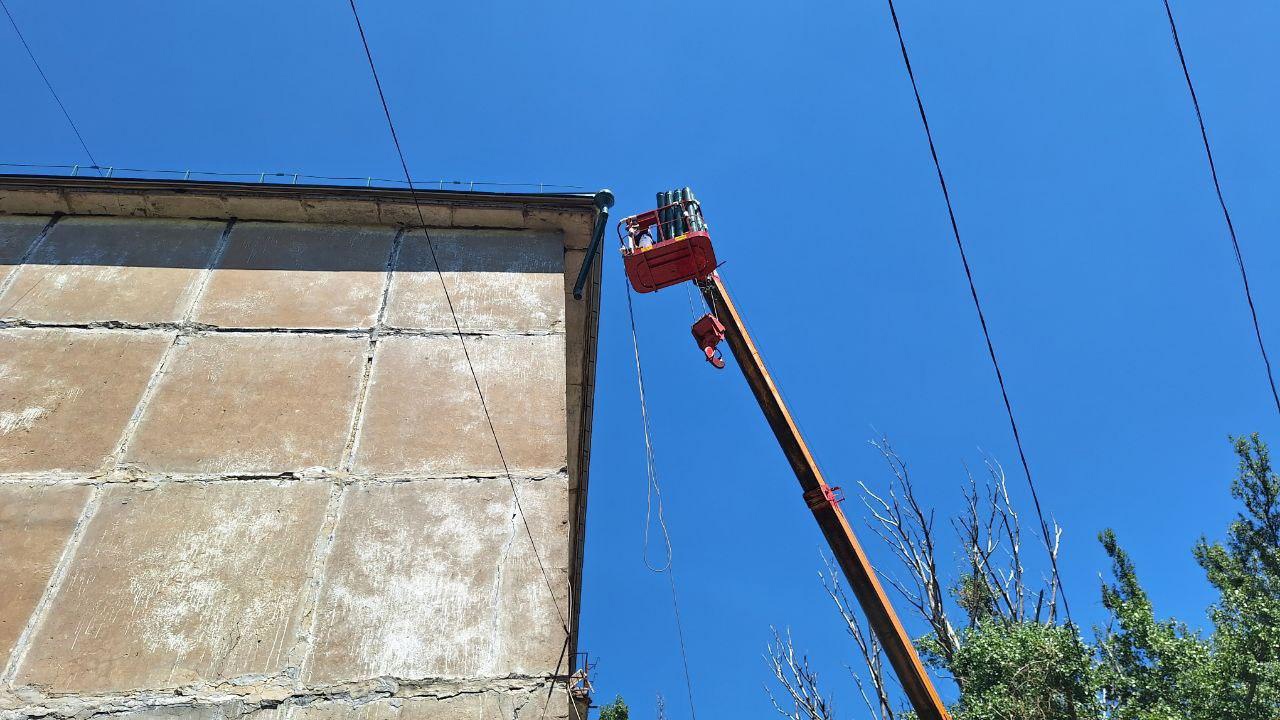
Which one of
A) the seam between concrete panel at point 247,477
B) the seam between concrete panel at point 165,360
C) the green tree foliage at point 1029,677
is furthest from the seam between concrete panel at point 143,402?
the green tree foliage at point 1029,677

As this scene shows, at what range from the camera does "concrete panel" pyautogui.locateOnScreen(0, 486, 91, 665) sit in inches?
187

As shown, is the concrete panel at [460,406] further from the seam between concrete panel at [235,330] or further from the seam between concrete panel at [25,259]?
the seam between concrete panel at [25,259]

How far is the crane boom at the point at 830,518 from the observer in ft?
31.4

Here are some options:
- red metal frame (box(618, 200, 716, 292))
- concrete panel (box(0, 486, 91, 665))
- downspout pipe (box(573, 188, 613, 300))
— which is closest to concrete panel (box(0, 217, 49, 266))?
concrete panel (box(0, 486, 91, 665))

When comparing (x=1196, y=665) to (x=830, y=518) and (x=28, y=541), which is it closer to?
(x=830, y=518)

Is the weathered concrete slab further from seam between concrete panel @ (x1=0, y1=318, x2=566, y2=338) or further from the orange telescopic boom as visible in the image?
the orange telescopic boom

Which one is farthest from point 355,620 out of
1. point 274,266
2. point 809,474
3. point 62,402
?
point 809,474

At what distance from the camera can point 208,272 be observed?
6.80 m

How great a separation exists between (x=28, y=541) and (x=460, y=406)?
2868mm

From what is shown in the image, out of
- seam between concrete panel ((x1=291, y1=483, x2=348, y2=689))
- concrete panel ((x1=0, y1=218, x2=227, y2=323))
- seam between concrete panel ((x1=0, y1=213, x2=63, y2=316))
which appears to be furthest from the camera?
seam between concrete panel ((x1=0, y1=213, x2=63, y2=316))

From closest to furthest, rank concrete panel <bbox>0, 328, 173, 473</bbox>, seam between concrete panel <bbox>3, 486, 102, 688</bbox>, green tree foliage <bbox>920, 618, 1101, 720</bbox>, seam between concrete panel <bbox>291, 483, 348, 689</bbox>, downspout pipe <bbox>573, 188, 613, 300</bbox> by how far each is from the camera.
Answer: seam between concrete panel <bbox>3, 486, 102, 688</bbox>
seam between concrete panel <bbox>291, 483, 348, 689</bbox>
concrete panel <bbox>0, 328, 173, 473</bbox>
downspout pipe <bbox>573, 188, 613, 300</bbox>
green tree foliage <bbox>920, 618, 1101, 720</bbox>

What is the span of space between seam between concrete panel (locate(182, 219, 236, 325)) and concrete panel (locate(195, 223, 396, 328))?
4 centimetres

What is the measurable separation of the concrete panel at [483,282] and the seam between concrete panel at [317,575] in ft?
5.57

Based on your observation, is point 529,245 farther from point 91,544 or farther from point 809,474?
point 809,474
